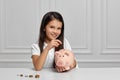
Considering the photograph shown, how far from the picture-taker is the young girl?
152 centimetres

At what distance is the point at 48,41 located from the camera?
1669mm

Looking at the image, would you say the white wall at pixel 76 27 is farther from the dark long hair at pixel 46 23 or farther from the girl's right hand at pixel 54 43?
the girl's right hand at pixel 54 43

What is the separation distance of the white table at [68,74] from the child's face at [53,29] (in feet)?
0.65

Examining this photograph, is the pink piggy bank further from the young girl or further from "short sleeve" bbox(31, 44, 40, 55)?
"short sleeve" bbox(31, 44, 40, 55)

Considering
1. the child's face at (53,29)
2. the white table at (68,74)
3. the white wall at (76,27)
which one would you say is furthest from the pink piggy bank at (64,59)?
the white wall at (76,27)

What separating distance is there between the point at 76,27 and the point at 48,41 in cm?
111

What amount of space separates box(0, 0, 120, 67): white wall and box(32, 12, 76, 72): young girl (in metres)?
1.09

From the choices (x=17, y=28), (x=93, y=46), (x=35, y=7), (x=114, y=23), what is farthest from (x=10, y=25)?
(x=114, y=23)

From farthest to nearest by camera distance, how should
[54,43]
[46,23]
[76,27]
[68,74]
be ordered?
[76,27], [46,23], [54,43], [68,74]

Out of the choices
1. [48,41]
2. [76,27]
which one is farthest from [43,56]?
[76,27]

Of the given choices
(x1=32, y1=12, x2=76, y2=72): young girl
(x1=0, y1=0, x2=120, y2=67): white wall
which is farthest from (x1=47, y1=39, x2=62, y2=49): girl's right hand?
(x1=0, y1=0, x2=120, y2=67): white wall

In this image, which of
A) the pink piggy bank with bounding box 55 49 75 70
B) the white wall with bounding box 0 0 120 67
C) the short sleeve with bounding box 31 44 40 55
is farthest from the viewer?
the white wall with bounding box 0 0 120 67

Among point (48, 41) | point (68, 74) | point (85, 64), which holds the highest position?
point (48, 41)

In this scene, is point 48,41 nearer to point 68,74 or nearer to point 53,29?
point 53,29
